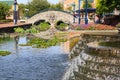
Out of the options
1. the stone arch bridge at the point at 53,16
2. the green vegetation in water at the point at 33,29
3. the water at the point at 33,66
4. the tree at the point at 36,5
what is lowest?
the water at the point at 33,66

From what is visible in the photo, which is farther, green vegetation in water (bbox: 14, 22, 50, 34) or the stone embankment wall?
green vegetation in water (bbox: 14, 22, 50, 34)

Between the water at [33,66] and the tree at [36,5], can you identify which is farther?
the tree at [36,5]

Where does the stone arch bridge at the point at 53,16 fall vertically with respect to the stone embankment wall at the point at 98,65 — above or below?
above

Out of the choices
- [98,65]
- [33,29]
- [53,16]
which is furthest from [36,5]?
[98,65]

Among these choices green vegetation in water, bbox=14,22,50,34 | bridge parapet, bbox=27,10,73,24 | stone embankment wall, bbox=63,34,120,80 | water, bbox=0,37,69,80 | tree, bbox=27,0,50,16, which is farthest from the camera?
tree, bbox=27,0,50,16

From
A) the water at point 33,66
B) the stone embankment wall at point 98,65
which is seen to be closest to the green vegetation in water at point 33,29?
the water at point 33,66

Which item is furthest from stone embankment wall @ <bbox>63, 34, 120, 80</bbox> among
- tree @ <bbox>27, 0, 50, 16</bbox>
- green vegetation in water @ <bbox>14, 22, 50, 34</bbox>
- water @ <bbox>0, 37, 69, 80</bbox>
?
tree @ <bbox>27, 0, 50, 16</bbox>

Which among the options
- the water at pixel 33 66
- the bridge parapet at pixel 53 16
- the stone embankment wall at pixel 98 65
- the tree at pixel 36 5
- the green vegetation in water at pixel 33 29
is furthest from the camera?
the tree at pixel 36 5

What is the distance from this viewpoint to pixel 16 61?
137ft

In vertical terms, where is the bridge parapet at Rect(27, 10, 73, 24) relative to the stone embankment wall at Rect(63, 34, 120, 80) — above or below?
above

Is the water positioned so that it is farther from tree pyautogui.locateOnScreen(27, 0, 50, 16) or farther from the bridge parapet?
tree pyautogui.locateOnScreen(27, 0, 50, 16)

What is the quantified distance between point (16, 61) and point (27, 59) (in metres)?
2.09

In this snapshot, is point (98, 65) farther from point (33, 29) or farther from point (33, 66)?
point (33, 29)

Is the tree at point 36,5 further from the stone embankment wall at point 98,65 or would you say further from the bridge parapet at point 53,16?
the stone embankment wall at point 98,65
